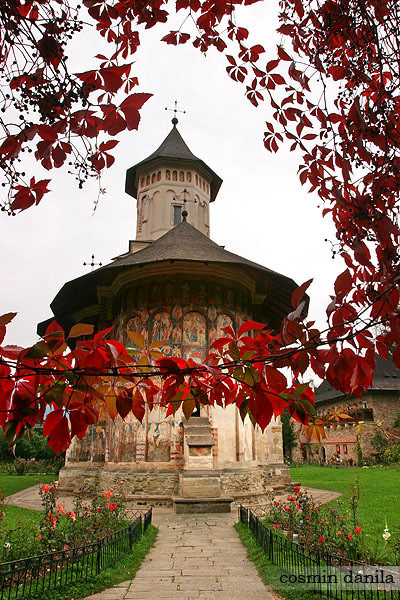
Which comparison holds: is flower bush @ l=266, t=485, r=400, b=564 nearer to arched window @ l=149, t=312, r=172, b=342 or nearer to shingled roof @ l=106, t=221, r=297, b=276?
arched window @ l=149, t=312, r=172, b=342

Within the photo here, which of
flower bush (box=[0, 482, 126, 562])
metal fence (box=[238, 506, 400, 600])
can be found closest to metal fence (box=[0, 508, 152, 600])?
flower bush (box=[0, 482, 126, 562])

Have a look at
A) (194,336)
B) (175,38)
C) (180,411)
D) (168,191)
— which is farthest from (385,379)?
(175,38)

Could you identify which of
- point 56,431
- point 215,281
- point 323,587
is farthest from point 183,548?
point 215,281

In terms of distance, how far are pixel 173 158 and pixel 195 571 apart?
17981mm

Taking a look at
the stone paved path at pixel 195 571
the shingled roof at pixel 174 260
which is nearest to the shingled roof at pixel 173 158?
the shingled roof at pixel 174 260

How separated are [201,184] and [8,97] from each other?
1983 cm

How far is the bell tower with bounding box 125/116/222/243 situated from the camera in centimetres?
1994

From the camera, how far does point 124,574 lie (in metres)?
4.92

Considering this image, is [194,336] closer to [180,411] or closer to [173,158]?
[180,411]

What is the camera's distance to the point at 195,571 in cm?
507

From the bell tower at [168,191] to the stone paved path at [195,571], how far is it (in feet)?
47.1

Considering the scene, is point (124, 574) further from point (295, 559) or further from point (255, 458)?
point (255, 458)

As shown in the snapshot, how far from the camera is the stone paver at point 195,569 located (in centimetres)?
428

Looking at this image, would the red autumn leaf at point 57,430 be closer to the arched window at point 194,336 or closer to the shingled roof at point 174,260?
the shingled roof at point 174,260
